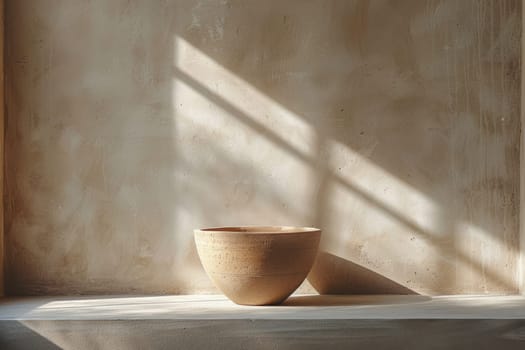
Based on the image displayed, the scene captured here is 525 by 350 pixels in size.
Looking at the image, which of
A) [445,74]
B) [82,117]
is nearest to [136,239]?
[82,117]

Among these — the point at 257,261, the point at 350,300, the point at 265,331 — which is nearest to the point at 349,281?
the point at 350,300

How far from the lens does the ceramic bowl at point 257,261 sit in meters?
2.52

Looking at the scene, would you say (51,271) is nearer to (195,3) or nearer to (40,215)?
(40,215)

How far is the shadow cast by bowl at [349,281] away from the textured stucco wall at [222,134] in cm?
3

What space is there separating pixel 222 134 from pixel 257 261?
69 cm

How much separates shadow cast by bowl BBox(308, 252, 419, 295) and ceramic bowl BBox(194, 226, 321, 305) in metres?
0.33

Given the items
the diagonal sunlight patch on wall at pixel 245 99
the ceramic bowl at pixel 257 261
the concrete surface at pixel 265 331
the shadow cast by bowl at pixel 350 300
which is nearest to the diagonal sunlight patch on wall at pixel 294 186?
the diagonal sunlight patch on wall at pixel 245 99

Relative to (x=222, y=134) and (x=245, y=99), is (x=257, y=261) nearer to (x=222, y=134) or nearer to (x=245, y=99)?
(x=222, y=134)

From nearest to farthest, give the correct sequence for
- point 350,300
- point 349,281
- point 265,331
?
point 265,331 < point 350,300 < point 349,281

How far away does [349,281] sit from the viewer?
9.63ft

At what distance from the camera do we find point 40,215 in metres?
2.97

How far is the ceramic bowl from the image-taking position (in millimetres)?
2523

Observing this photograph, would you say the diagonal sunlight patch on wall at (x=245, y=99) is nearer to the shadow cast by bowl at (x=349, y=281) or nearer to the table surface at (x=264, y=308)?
the shadow cast by bowl at (x=349, y=281)

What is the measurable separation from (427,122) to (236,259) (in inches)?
42.1
